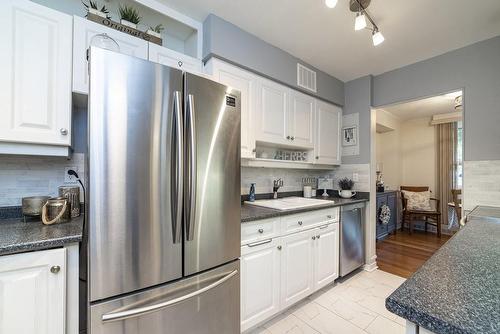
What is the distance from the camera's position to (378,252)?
328 centimetres

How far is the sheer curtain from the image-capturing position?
13.9ft

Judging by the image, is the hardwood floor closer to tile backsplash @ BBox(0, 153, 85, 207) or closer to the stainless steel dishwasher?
the stainless steel dishwasher

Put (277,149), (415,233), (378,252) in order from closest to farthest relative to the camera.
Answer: (277,149)
(378,252)
(415,233)

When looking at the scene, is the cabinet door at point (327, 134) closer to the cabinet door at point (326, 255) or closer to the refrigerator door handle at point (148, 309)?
the cabinet door at point (326, 255)

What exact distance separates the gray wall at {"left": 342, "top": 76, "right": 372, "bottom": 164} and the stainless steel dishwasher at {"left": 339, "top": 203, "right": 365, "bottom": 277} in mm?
632

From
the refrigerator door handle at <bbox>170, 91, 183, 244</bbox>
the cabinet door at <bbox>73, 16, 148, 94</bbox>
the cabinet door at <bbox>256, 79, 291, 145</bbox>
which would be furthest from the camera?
the cabinet door at <bbox>256, 79, 291, 145</bbox>

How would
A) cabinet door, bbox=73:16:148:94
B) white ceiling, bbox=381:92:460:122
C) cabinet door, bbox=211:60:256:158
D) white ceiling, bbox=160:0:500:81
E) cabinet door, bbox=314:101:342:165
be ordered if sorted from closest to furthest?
cabinet door, bbox=73:16:148:94 < white ceiling, bbox=160:0:500:81 < cabinet door, bbox=211:60:256:158 < cabinet door, bbox=314:101:342:165 < white ceiling, bbox=381:92:460:122

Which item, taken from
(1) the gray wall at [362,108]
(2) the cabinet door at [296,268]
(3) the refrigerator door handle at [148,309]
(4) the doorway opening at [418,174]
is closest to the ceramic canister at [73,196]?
(3) the refrigerator door handle at [148,309]

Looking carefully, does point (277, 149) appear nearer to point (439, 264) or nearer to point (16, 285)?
point (439, 264)

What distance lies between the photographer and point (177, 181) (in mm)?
1075

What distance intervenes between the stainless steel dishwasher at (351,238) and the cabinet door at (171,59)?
205cm

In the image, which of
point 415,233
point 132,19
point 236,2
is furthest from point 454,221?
point 132,19

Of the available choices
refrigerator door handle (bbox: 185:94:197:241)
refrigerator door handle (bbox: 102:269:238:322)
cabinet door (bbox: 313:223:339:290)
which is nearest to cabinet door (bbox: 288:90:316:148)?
cabinet door (bbox: 313:223:339:290)

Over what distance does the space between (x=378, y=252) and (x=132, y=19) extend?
162 inches
